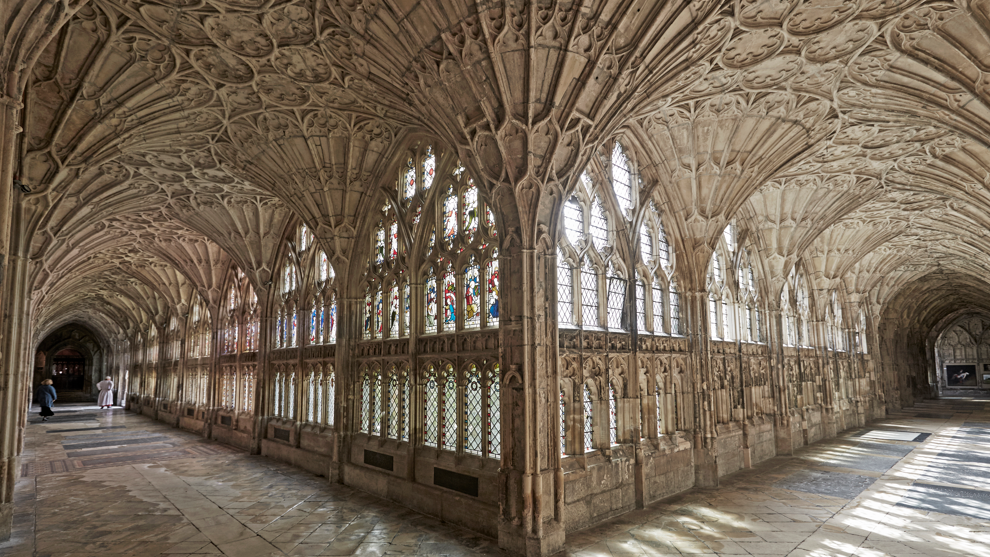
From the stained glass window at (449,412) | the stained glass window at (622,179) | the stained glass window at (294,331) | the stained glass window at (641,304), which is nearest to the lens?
the stained glass window at (449,412)

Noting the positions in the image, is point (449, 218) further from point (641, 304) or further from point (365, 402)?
point (365, 402)

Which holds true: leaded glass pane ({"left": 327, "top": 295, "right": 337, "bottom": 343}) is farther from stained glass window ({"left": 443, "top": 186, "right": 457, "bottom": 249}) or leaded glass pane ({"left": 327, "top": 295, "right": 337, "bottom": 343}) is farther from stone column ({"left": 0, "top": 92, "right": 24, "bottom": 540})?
stone column ({"left": 0, "top": 92, "right": 24, "bottom": 540})

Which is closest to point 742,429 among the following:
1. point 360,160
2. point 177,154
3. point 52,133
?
point 360,160

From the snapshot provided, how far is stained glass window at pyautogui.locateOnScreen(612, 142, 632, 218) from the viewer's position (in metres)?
11.5

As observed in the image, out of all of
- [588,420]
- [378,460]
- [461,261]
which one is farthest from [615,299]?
[378,460]

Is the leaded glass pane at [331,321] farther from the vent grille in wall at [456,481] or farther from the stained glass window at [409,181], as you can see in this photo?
the vent grille in wall at [456,481]

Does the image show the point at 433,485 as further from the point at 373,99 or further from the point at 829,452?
the point at 829,452

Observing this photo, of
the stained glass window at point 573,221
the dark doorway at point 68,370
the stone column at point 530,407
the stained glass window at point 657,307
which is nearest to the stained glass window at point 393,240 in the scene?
the stained glass window at point 573,221

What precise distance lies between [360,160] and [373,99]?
2872 millimetres

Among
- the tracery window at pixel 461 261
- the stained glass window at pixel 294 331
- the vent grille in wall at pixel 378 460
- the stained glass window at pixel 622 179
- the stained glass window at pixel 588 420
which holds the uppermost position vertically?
the stained glass window at pixel 622 179

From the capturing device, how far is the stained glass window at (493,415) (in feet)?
28.8

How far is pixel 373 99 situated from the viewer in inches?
375

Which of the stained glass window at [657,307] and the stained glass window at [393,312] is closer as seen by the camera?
the stained glass window at [657,307]

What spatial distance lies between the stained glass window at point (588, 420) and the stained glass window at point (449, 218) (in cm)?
379
